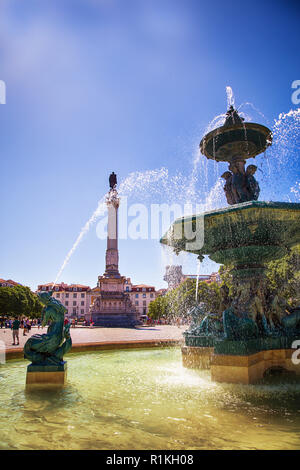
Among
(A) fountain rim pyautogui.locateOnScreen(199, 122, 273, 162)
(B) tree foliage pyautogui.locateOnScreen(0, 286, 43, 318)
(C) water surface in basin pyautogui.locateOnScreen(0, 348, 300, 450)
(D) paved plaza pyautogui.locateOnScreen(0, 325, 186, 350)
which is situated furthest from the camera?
(B) tree foliage pyautogui.locateOnScreen(0, 286, 43, 318)

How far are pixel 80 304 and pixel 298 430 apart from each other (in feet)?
342

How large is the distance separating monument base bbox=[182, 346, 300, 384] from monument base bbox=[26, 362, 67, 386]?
2527 millimetres

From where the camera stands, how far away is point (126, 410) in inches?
150

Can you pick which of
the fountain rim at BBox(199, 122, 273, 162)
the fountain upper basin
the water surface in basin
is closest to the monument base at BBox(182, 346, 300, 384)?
the water surface in basin

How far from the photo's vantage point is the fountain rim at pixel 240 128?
310 inches

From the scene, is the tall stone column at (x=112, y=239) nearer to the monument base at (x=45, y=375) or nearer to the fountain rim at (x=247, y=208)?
the fountain rim at (x=247, y=208)

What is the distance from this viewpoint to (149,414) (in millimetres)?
3643

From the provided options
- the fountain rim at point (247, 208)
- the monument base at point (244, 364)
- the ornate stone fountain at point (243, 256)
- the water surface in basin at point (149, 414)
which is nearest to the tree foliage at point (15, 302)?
the ornate stone fountain at point (243, 256)

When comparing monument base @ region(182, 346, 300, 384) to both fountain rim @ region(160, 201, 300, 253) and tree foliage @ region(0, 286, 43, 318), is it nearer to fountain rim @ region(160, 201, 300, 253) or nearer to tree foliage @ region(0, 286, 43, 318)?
fountain rim @ region(160, 201, 300, 253)

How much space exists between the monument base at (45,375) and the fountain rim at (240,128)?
6317mm

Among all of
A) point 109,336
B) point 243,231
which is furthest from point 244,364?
point 109,336

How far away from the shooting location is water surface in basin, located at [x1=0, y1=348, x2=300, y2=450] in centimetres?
284

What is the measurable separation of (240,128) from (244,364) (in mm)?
5378

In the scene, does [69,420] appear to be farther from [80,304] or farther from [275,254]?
[80,304]
